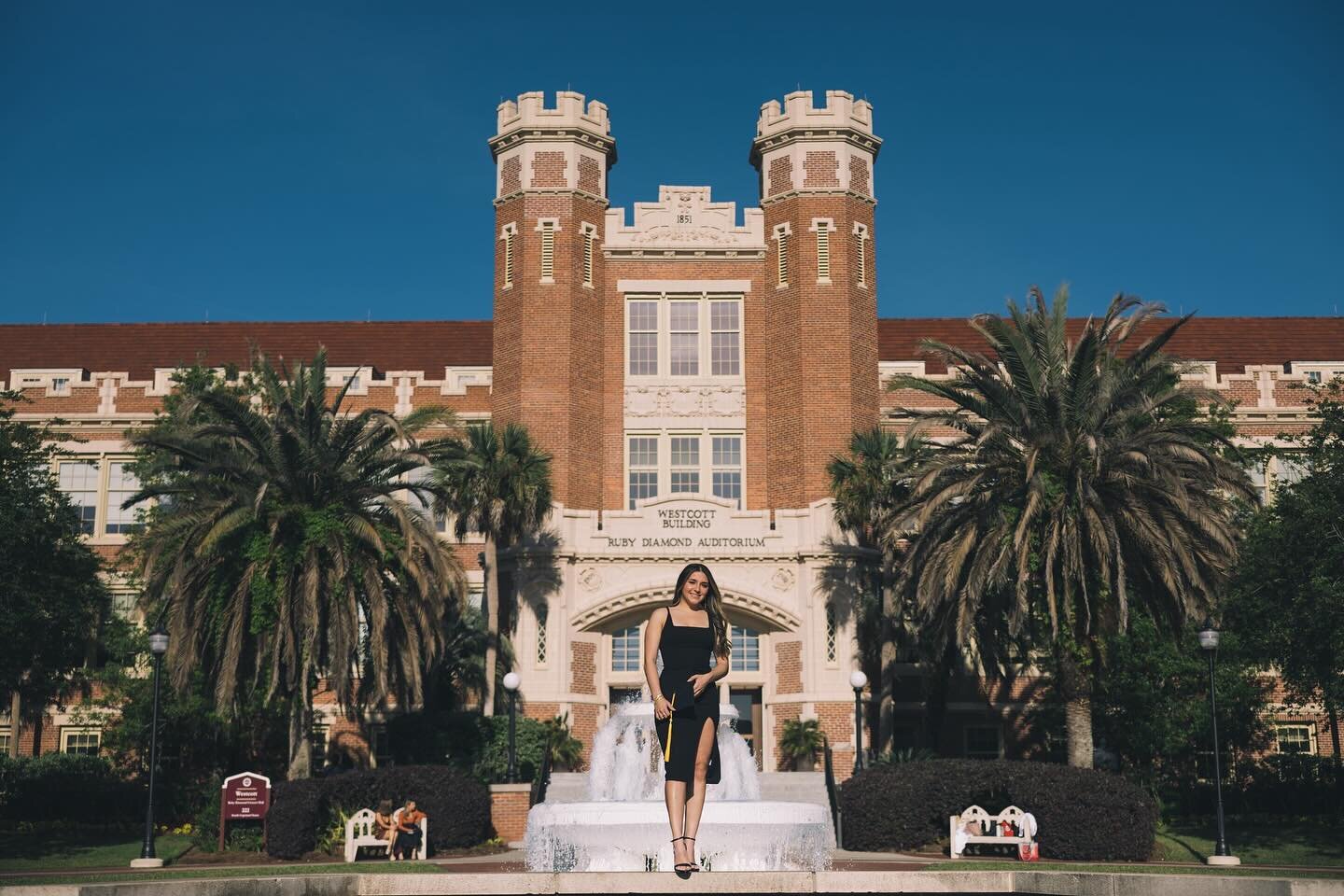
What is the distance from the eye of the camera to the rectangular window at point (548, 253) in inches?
1545

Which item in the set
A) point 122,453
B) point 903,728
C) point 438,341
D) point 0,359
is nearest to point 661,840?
point 903,728

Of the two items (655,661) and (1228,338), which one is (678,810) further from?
(1228,338)

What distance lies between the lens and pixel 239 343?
4947 cm

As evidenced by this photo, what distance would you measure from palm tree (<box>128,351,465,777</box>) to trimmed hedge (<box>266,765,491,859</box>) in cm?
212

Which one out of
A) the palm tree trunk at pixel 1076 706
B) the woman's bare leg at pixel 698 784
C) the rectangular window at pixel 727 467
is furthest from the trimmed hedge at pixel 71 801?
the woman's bare leg at pixel 698 784

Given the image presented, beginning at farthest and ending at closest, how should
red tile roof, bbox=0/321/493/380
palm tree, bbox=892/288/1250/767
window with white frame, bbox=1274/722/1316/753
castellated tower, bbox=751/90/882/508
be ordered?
red tile roof, bbox=0/321/493/380, window with white frame, bbox=1274/722/1316/753, castellated tower, bbox=751/90/882/508, palm tree, bbox=892/288/1250/767

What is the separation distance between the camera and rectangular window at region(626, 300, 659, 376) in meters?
40.2

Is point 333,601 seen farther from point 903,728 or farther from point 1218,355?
point 1218,355

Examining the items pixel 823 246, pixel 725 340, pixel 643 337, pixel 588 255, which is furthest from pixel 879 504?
pixel 588 255

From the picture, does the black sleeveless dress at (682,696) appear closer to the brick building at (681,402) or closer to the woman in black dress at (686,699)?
the woman in black dress at (686,699)

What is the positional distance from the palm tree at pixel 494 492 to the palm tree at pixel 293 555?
409cm

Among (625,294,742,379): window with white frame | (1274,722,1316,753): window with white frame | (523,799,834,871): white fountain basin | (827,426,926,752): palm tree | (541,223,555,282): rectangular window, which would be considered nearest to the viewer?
(523,799,834,871): white fountain basin

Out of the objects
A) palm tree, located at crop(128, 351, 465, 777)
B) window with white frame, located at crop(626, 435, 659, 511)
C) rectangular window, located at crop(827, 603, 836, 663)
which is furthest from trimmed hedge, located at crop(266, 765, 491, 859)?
window with white frame, located at crop(626, 435, 659, 511)

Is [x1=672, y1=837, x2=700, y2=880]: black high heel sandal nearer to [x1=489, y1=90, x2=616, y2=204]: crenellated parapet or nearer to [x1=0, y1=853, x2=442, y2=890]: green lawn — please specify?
[x1=0, y1=853, x2=442, y2=890]: green lawn
